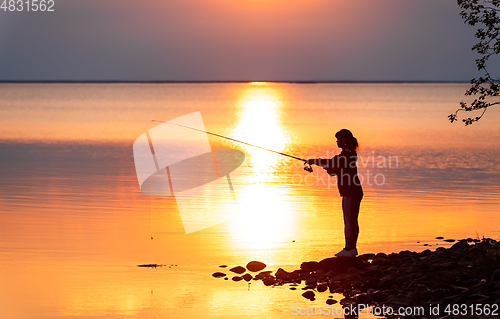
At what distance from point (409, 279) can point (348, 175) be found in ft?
5.70

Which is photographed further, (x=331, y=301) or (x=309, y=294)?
(x=309, y=294)

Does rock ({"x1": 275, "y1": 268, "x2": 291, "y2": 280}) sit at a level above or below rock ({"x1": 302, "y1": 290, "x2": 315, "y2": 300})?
above

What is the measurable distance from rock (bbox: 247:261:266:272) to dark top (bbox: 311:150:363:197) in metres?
1.62

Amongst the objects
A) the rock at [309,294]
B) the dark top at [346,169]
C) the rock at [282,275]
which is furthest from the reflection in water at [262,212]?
the rock at [309,294]

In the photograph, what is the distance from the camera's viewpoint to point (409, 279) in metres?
9.02

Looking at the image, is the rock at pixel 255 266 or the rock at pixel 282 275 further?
the rock at pixel 255 266

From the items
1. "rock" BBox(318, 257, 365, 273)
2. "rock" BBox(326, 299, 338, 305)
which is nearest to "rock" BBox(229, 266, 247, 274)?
"rock" BBox(318, 257, 365, 273)

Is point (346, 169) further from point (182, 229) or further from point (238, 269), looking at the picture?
point (182, 229)

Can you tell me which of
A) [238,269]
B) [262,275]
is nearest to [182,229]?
[238,269]

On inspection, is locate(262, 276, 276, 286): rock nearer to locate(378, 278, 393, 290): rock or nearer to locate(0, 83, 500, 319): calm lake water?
locate(0, 83, 500, 319): calm lake water

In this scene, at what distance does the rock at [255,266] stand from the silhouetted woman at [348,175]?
1.15 m

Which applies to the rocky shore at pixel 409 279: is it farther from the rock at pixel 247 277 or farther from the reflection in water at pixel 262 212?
the reflection in water at pixel 262 212

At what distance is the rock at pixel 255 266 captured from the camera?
1012 centimetres

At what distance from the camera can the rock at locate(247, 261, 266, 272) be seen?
10.1 metres
